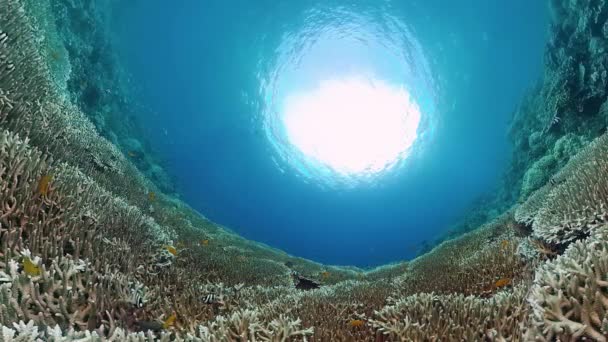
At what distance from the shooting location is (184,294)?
4.55 meters

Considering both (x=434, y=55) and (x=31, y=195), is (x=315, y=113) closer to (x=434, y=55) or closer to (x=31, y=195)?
(x=434, y=55)

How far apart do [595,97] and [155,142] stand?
56.3 metres

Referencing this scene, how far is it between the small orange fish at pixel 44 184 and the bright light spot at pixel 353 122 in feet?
139

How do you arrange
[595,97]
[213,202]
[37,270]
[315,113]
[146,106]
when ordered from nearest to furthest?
[37,270]
[595,97]
[315,113]
[146,106]
[213,202]

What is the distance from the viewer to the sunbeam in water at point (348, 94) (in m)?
38.1

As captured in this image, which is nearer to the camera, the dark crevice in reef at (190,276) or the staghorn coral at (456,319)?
the dark crevice in reef at (190,276)

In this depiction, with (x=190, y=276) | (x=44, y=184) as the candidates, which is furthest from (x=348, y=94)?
(x=44, y=184)

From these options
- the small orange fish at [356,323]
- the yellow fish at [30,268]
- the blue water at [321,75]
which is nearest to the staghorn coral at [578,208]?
the small orange fish at [356,323]

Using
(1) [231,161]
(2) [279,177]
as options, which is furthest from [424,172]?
(1) [231,161]

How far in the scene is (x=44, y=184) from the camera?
3.80 metres

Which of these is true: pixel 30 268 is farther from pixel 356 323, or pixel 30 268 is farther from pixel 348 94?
pixel 348 94

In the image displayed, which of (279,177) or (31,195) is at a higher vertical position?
(279,177)

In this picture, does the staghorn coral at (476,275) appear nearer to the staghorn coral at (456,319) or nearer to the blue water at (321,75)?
the staghorn coral at (456,319)

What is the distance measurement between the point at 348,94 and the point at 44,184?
46068 mm
